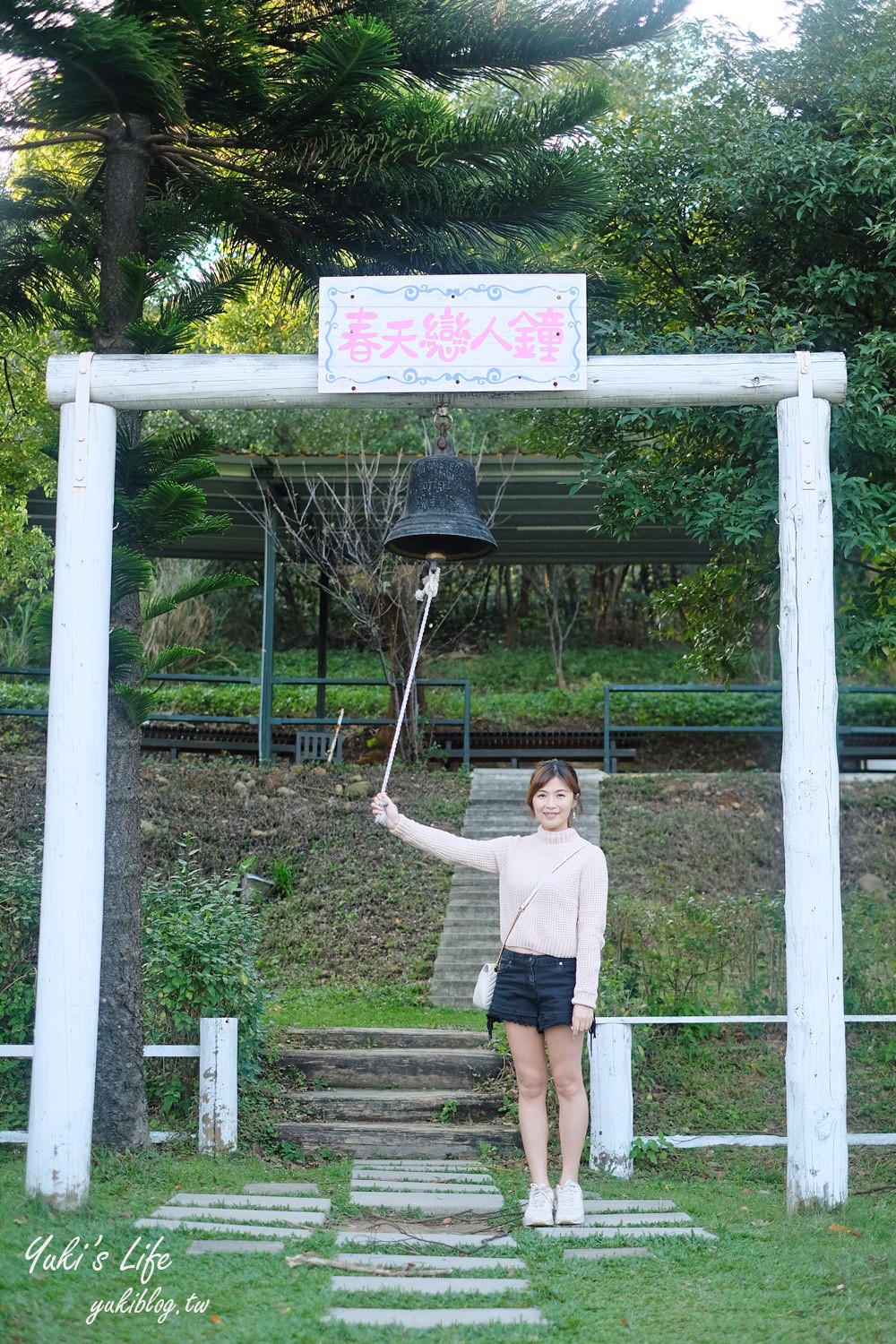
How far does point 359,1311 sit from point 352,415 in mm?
16903

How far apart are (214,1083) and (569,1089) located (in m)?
1.69

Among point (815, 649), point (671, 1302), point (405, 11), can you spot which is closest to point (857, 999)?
point (815, 649)

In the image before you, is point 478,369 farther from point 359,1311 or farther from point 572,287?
point 359,1311

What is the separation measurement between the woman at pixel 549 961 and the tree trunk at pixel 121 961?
1489 mm

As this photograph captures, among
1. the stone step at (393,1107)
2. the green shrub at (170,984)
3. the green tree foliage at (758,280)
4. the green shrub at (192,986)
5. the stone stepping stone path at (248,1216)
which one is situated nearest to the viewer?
the stone stepping stone path at (248,1216)

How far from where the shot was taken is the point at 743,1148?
562 cm

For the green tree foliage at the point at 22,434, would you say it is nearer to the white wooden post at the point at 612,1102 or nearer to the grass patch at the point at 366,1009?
the grass patch at the point at 366,1009

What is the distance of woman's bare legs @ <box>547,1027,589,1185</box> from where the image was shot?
169 inches

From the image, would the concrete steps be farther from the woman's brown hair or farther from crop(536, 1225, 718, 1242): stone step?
the woman's brown hair

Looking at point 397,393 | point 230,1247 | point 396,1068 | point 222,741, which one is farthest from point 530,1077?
point 222,741

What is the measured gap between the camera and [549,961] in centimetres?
431

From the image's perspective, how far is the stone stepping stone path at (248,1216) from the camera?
12.3 feet

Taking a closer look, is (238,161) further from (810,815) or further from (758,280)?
(810,815)

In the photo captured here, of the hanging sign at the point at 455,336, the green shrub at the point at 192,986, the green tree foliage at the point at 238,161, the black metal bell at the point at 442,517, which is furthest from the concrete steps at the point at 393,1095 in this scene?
the hanging sign at the point at 455,336
